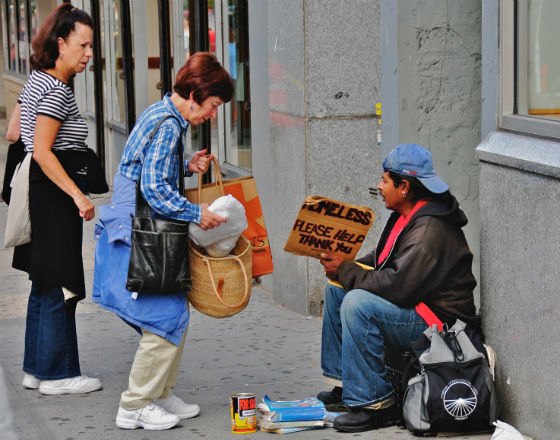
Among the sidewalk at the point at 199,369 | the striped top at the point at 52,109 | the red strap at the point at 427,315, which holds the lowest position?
the sidewalk at the point at 199,369

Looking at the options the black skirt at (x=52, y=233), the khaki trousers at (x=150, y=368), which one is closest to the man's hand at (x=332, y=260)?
the khaki trousers at (x=150, y=368)

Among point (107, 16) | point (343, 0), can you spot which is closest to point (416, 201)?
point (343, 0)

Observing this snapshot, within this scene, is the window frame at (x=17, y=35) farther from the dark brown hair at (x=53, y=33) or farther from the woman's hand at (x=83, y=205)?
the woman's hand at (x=83, y=205)

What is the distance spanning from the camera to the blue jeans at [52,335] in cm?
527

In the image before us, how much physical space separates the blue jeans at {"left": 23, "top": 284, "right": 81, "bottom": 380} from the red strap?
1.75 meters

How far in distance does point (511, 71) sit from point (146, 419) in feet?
7.23

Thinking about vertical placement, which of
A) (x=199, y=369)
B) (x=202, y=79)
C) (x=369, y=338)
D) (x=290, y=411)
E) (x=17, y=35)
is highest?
(x=17, y=35)

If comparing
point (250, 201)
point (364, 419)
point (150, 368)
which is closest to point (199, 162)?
point (250, 201)

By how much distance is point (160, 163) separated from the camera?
4.52m

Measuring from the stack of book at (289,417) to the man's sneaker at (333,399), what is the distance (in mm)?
189

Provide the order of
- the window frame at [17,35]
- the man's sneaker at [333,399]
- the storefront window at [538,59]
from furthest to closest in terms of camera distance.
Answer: the window frame at [17,35] < the man's sneaker at [333,399] < the storefront window at [538,59]

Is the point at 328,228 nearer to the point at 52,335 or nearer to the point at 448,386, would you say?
the point at 448,386

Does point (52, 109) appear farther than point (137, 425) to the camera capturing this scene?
Yes

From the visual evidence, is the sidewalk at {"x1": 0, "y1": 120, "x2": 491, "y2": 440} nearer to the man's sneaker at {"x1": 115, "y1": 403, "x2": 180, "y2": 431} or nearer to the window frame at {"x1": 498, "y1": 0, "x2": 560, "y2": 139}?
the man's sneaker at {"x1": 115, "y1": 403, "x2": 180, "y2": 431}
